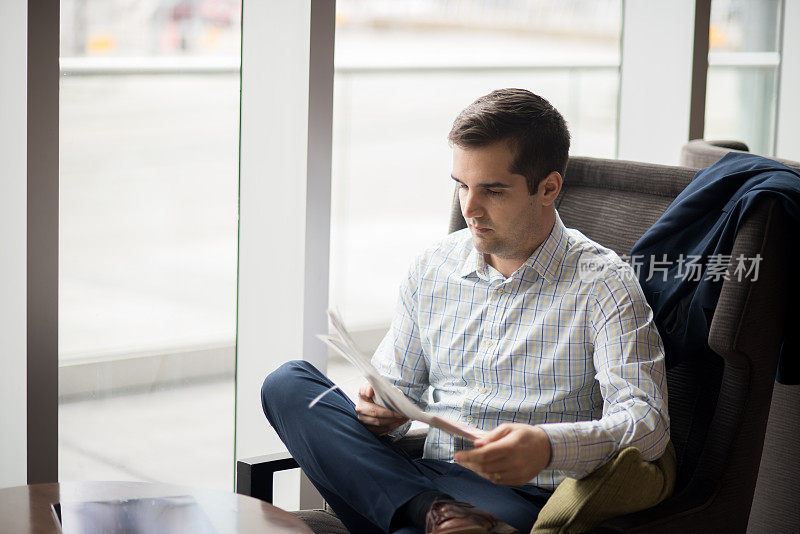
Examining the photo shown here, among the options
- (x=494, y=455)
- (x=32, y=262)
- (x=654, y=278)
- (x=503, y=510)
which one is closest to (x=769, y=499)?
(x=654, y=278)

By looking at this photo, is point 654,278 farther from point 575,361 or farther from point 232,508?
point 232,508

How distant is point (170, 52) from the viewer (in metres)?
2.54

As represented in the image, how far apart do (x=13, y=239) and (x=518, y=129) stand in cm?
115

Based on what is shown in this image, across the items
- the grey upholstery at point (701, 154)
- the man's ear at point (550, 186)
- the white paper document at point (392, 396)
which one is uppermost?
the grey upholstery at point (701, 154)

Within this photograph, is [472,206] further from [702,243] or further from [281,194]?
Answer: [281,194]

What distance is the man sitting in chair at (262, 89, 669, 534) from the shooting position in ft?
5.12

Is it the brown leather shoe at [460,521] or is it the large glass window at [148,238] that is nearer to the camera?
the brown leather shoe at [460,521]

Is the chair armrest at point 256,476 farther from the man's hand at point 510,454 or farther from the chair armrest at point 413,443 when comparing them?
the man's hand at point 510,454

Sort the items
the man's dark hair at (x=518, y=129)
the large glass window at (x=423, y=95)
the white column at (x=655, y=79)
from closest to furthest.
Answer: the man's dark hair at (x=518, y=129), the white column at (x=655, y=79), the large glass window at (x=423, y=95)

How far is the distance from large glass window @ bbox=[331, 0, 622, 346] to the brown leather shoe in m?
2.43

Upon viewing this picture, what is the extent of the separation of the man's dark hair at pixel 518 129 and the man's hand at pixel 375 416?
491 mm

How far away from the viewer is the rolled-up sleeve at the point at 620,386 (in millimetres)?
1467

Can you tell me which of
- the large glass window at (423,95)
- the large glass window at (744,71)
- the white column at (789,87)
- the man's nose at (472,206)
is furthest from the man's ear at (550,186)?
the white column at (789,87)

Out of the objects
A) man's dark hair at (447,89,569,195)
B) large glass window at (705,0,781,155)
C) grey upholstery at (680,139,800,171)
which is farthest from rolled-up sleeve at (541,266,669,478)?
large glass window at (705,0,781,155)
